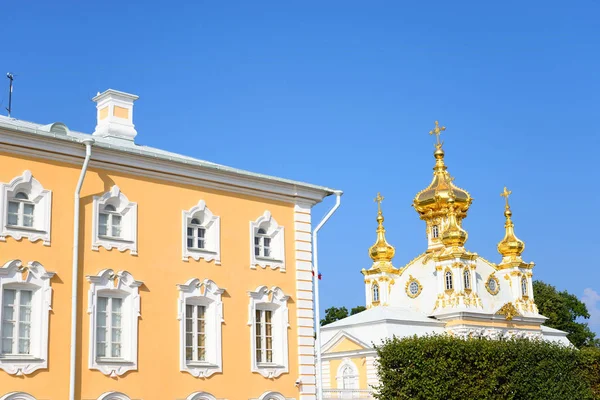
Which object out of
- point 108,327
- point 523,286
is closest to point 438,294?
point 523,286

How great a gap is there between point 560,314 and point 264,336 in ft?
203

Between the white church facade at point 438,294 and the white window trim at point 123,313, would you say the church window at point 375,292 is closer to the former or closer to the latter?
the white church facade at point 438,294

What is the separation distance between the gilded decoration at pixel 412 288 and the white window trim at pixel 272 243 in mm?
38353

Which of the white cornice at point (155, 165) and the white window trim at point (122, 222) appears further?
the white window trim at point (122, 222)

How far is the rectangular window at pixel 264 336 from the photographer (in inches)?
877

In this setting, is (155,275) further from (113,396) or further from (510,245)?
(510,245)

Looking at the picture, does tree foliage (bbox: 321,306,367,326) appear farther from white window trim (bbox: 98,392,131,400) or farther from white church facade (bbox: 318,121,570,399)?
white window trim (bbox: 98,392,131,400)

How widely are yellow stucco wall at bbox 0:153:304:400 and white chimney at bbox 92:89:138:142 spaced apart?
3.47 meters

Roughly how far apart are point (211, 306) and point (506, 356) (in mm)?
Answer: 14551

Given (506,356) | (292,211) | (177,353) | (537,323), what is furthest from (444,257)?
(177,353)

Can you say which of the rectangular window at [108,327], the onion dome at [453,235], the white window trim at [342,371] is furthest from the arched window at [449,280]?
the rectangular window at [108,327]

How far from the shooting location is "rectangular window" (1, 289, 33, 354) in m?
17.9

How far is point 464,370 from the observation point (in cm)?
3103

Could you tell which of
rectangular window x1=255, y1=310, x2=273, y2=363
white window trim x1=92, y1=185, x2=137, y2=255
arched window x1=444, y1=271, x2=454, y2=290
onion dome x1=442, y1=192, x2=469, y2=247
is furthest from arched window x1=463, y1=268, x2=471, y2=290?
white window trim x1=92, y1=185, x2=137, y2=255
